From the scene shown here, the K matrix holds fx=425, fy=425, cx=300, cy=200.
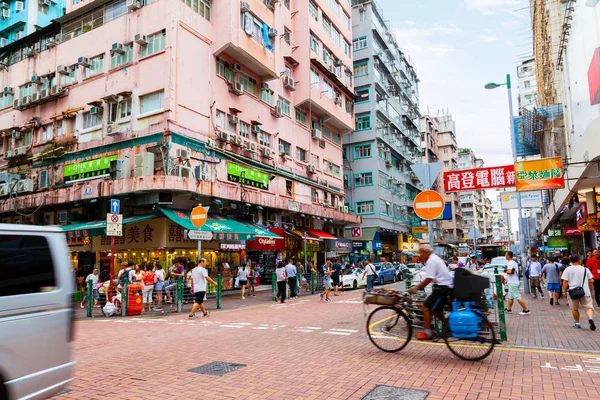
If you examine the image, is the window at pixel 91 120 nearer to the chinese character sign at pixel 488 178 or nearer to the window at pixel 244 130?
the window at pixel 244 130

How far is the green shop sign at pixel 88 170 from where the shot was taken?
20625mm

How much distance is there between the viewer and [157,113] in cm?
2011

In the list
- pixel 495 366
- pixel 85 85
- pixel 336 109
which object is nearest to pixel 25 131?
pixel 85 85

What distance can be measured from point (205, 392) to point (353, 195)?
37.9 meters

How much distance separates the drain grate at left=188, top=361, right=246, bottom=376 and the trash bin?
26.9 ft

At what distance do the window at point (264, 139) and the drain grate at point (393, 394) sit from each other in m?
22.1

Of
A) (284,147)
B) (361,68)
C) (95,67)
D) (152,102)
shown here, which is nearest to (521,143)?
(361,68)

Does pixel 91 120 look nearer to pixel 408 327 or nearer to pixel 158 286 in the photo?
pixel 158 286

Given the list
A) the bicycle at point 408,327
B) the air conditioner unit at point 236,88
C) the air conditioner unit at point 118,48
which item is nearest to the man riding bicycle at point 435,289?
the bicycle at point 408,327

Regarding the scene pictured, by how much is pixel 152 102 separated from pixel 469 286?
718 inches

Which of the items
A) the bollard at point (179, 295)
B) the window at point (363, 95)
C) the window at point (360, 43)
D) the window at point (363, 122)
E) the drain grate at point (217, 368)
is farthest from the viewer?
the window at point (360, 43)

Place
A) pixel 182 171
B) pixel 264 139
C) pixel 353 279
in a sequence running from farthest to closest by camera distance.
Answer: pixel 264 139
pixel 353 279
pixel 182 171

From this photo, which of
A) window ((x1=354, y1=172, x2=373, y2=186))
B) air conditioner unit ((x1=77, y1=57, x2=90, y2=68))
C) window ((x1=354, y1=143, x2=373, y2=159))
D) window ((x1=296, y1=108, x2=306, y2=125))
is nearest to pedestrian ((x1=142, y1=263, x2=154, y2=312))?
air conditioner unit ((x1=77, y1=57, x2=90, y2=68))

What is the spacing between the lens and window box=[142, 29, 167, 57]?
818 inches
